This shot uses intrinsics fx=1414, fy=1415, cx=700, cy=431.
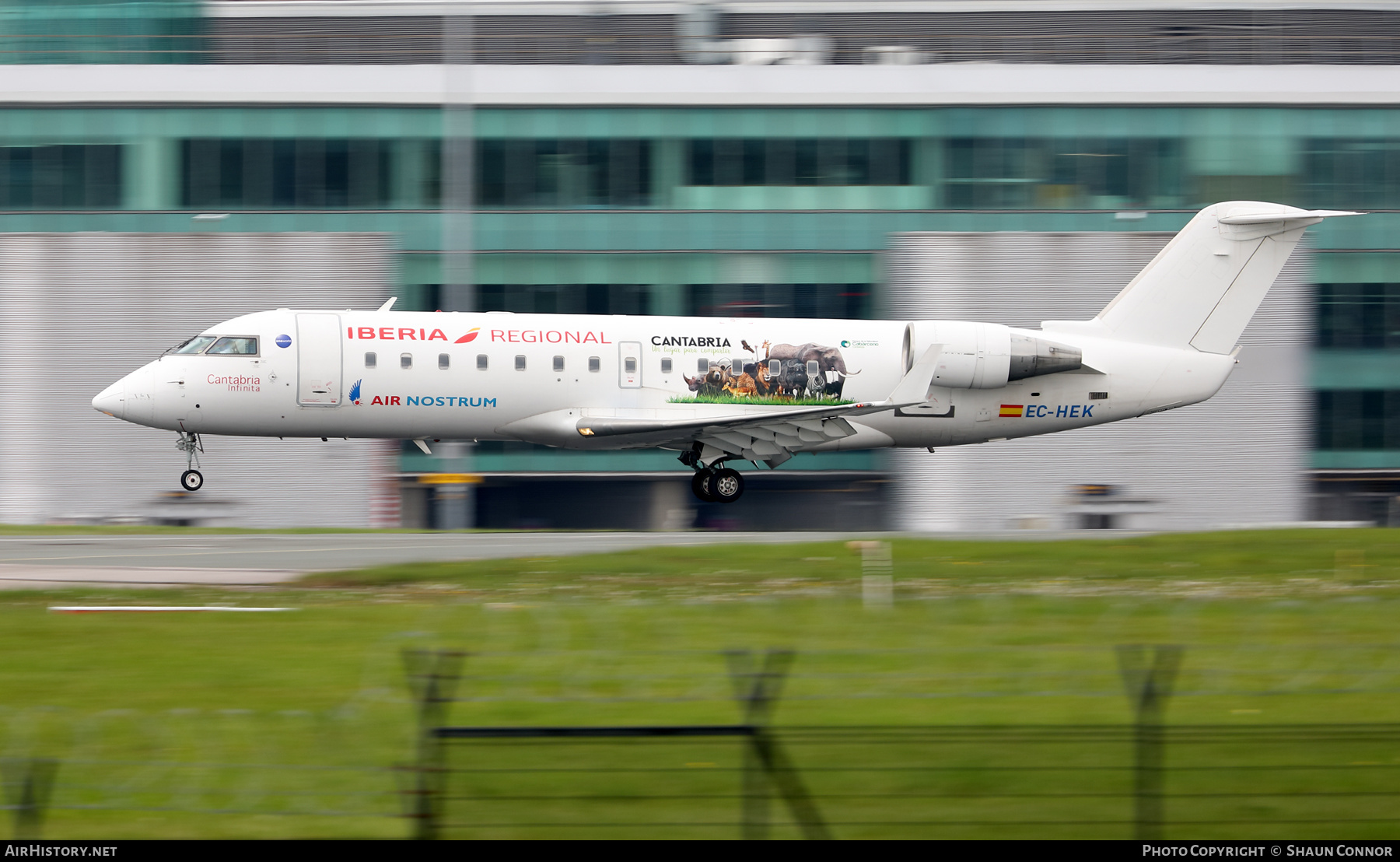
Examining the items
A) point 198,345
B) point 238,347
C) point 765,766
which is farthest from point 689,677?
point 198,345

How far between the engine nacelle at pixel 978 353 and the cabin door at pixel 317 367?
10.6 m

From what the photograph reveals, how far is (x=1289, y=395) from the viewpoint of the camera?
117 ft

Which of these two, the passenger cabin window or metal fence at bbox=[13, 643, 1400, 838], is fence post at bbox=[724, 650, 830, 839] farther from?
the passenger cabin window

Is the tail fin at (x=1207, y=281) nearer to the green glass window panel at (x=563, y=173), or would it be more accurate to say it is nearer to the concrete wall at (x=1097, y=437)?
the concrete wall at (x=1097, y=437)

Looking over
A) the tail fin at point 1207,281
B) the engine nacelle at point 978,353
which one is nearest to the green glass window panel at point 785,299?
the tail fin at point 1207,281

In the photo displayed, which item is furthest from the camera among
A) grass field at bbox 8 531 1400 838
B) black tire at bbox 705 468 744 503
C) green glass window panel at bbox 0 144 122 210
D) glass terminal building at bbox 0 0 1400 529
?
glass terminal building at bbox 0 0 1400 529

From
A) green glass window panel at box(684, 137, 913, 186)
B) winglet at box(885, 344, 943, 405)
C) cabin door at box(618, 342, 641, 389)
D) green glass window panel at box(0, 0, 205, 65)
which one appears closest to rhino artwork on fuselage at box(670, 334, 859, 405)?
cabin door at box(618, 342, 641, 389)

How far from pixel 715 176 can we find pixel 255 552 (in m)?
20.4

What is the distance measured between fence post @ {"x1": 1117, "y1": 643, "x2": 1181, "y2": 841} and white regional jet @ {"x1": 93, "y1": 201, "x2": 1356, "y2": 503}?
677 inches

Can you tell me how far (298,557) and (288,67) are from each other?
21.6m

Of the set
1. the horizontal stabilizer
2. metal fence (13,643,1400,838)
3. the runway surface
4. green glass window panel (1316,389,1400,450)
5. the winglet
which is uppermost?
the horizontal stabilizer

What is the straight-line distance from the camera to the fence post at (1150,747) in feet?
26.2

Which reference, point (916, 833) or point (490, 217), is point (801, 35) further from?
point (916, 833)

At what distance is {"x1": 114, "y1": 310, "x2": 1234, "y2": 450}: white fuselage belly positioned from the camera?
24.9 m
